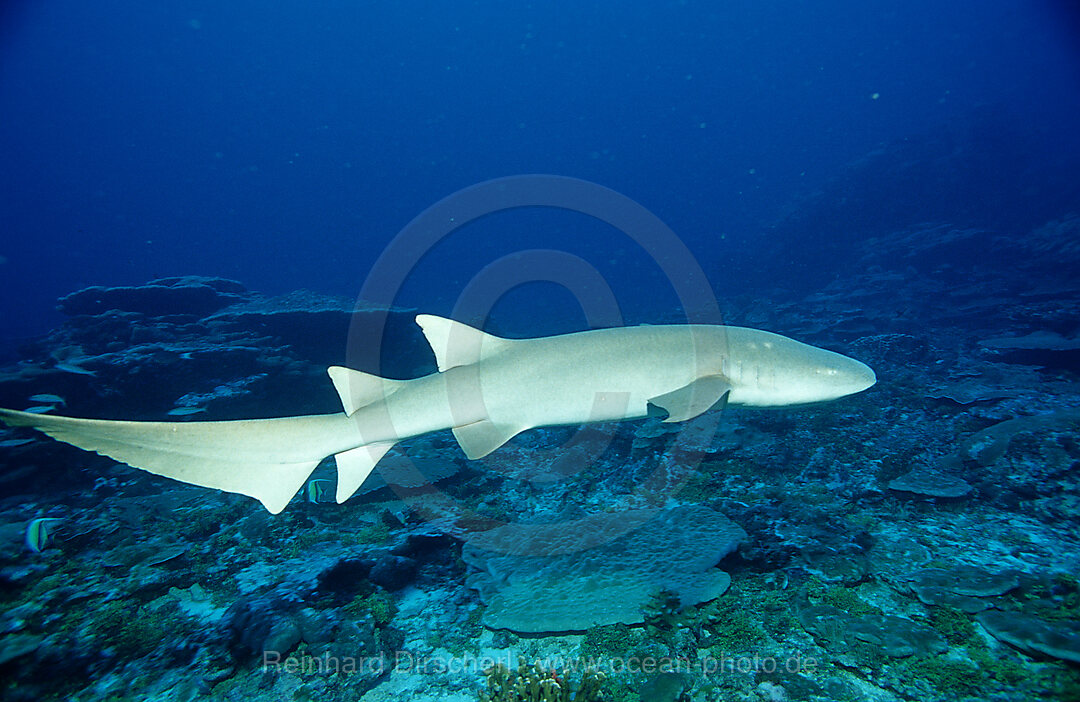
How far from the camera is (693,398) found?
343cm

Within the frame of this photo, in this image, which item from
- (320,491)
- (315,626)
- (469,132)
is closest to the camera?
(315,626)

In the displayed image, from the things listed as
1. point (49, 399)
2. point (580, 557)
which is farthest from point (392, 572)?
point (49, 399)

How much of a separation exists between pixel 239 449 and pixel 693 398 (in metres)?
3.24

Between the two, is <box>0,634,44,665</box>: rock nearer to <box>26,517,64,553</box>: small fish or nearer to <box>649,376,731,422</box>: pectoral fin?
<box>26,517,64,553</box>: small fish

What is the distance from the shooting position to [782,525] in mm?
4582

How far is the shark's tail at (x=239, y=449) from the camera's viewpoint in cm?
234

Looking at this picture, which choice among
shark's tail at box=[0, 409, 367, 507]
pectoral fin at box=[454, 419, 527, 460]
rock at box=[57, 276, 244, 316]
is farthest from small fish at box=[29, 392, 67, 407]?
pectoral fin at box=[454, 419, 527, 460]

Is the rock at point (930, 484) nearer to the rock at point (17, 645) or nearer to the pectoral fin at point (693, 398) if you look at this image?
the pectoral fin at point (693, 398)

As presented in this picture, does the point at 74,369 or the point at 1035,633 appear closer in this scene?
the point at 1035,633

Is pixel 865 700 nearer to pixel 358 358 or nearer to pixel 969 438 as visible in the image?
pixel 969 438

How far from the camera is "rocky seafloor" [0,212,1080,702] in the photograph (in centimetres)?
312

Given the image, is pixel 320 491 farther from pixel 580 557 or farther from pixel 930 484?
pixel 930 484

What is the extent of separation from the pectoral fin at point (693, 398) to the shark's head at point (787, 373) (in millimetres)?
311

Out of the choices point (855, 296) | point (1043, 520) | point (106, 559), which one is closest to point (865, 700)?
point (1043, 520)
